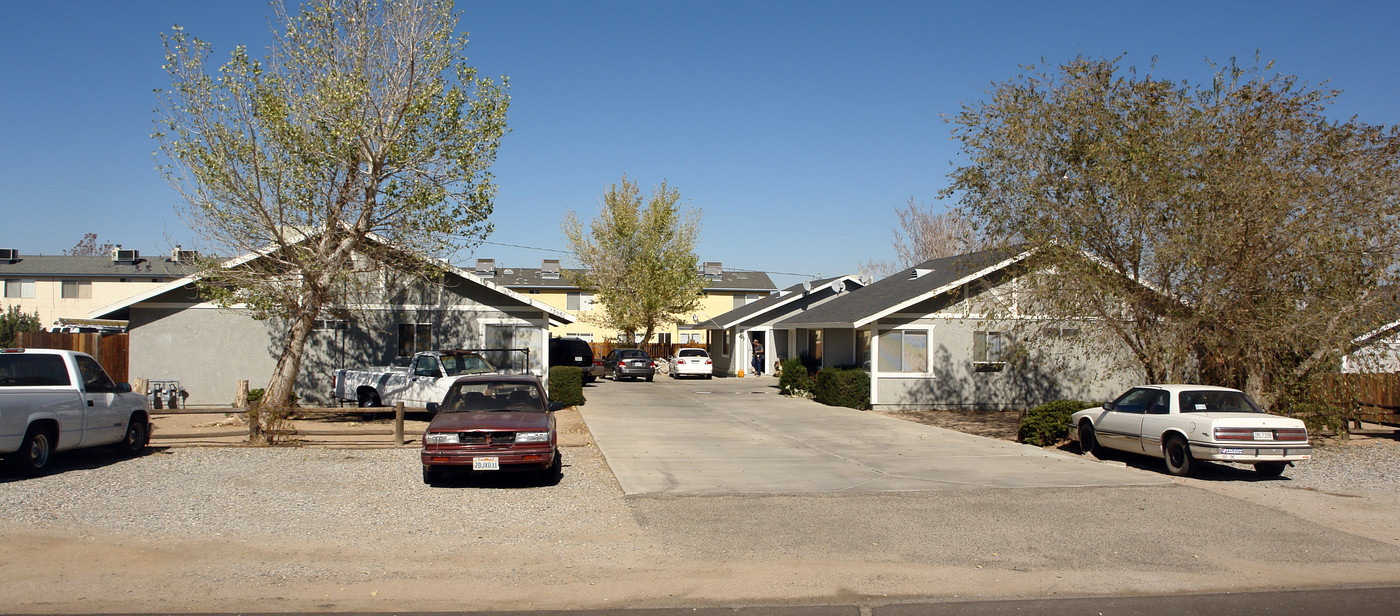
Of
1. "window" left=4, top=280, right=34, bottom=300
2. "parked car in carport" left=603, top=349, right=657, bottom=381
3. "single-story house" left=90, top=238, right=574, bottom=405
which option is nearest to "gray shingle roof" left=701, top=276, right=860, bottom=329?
"parked car in carport" left=603, top=349, right=657, bottom=381

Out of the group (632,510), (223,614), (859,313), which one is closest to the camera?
(223,614)

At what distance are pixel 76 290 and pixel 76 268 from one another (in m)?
1.31

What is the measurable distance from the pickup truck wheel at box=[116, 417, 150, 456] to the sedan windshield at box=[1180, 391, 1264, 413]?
15383 mm

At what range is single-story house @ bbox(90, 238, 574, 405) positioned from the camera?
22422mm

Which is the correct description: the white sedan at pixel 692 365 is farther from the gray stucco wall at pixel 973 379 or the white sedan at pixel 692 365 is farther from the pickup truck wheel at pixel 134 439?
the pickup truck wheel at pixel 134 439

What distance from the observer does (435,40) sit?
17.5m

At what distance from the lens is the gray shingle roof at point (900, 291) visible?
20.0m

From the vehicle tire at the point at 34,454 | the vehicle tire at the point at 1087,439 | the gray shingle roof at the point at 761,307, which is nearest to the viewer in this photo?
the vehicle tire at the point at 34,454

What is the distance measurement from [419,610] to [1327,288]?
15.7 meters

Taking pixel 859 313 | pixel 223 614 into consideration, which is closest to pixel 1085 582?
pixel 223 614

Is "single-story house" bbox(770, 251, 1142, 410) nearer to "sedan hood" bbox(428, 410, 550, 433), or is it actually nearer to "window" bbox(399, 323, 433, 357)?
"window" bbox(399, 323, 433, 357)

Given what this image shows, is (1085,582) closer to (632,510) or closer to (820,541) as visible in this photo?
(820,541)

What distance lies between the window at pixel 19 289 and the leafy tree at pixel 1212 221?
160 ft

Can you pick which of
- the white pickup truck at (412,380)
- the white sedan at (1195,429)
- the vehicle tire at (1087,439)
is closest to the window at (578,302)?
the white pickup truck at (412,380)
